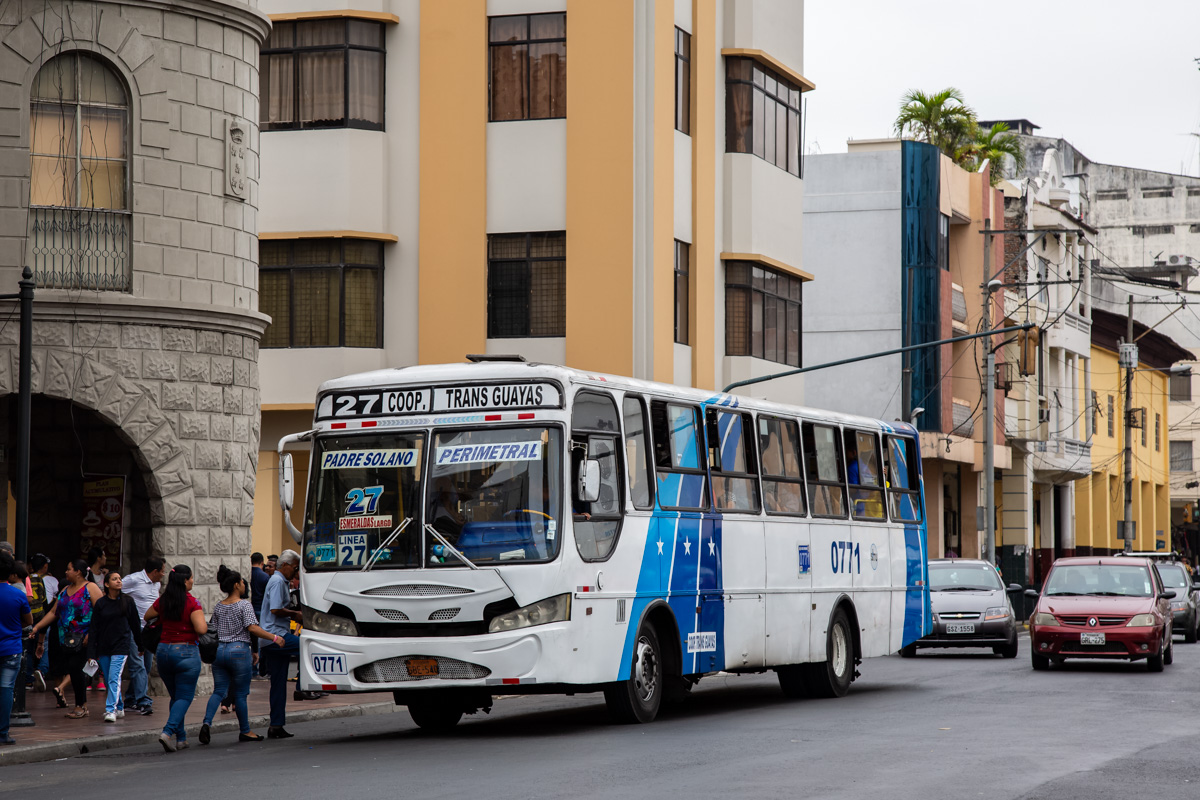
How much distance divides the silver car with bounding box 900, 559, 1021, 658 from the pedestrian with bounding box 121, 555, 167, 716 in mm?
13657

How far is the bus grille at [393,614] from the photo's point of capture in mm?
14859

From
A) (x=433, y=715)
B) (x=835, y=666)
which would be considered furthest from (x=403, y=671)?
(x=835, y=666)

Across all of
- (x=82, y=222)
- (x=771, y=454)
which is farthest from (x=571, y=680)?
(x=82, y=222)

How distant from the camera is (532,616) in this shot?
14672mm

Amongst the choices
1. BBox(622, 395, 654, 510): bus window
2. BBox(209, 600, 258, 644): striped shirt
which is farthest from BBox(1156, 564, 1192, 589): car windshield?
BBox(209, 600, 258, 644): striped shirt

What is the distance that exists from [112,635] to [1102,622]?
13.9 metres

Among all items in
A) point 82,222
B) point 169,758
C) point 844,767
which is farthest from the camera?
point 82,222

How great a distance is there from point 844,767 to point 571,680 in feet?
9.94

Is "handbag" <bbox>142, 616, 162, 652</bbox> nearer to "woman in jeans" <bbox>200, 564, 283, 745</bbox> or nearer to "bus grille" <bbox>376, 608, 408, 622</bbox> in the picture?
"woman in jeans" <bbox>200, 564, 283, 745</bbox>

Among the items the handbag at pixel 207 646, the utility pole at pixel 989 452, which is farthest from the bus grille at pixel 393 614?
the utility pole at pixel 989 452

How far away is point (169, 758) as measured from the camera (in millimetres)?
14531

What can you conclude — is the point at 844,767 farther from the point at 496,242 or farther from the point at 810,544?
the point at 496,242

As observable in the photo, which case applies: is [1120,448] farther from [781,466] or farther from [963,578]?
[781,466]

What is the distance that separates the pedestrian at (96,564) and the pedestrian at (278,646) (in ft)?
7.87
